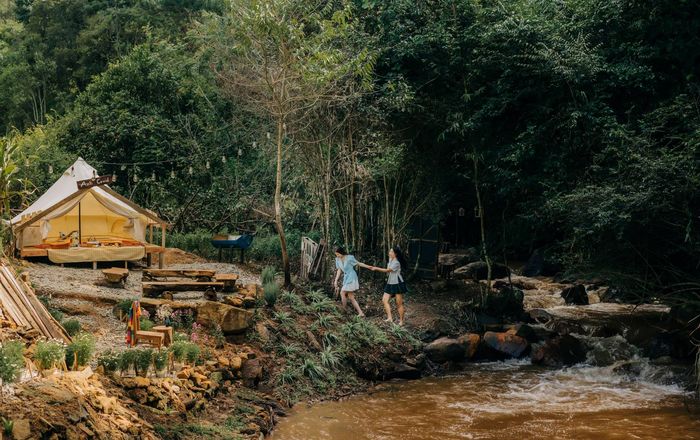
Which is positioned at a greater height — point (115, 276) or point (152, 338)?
point (115, 276)

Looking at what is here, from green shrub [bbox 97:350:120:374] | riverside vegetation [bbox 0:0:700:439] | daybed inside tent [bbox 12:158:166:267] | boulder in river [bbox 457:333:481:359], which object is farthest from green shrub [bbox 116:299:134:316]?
boulder in river [bbox 457:333:481:359]

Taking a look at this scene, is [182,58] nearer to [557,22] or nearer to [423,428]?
[557,22]

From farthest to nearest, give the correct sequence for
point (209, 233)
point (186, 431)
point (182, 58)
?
point (182, 58), point (209, 233), point (186, 431)

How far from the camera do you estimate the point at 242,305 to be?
12500 millimetres

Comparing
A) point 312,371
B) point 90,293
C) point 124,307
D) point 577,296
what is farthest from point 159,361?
point 577,296

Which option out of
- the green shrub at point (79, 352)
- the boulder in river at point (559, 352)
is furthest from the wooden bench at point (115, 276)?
the boulder in river at point (559, 352)

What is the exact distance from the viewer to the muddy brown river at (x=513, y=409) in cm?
1006

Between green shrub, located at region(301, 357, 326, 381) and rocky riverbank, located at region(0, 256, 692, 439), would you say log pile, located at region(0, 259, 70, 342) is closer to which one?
rocky riverbank, located at region(0, 256, 692, 439)

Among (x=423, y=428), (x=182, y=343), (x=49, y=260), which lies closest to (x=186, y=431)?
(x=182, y=343)

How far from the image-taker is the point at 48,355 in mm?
7898

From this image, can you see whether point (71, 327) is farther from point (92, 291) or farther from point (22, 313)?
point (92, 291)

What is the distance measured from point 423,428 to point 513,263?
1625cm

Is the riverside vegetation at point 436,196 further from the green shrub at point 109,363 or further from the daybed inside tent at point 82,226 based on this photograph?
the daybed inside tent at point 82,226

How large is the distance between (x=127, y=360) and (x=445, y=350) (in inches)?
258
